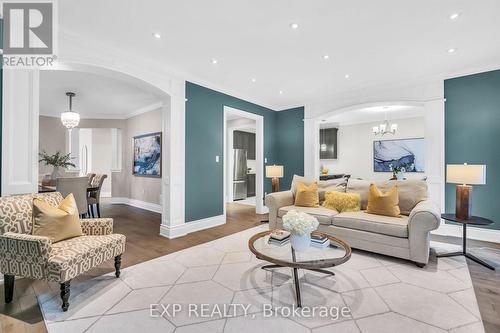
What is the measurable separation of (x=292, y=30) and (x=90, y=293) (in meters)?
3.39

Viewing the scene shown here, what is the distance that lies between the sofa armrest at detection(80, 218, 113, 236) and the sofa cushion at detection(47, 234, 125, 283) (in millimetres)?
179

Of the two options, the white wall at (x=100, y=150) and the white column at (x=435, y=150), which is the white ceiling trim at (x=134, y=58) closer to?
the white column at (x=435, y=150)

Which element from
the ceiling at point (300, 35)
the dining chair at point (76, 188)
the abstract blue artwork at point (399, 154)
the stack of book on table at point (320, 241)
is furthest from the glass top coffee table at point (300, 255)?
the abstract blue artwork at point (399, 154)

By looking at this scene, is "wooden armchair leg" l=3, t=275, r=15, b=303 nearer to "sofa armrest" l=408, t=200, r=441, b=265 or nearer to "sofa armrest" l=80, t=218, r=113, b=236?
"sofa armrest" l=80, t=218, r=113, b=236

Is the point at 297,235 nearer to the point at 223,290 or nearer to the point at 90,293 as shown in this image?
the point at 223,290

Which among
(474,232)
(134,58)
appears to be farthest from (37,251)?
(474,232)

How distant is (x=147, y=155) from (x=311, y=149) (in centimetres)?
415

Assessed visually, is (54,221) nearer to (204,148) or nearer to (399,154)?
(204,148)

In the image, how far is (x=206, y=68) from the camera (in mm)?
3812

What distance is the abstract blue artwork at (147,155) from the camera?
5879mm

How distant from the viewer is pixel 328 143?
8398 millimetres

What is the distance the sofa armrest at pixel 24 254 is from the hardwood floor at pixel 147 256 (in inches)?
11.6

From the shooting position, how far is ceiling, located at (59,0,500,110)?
7.66 feet

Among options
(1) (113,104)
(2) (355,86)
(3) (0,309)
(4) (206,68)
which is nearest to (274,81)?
(4) (206,68)
